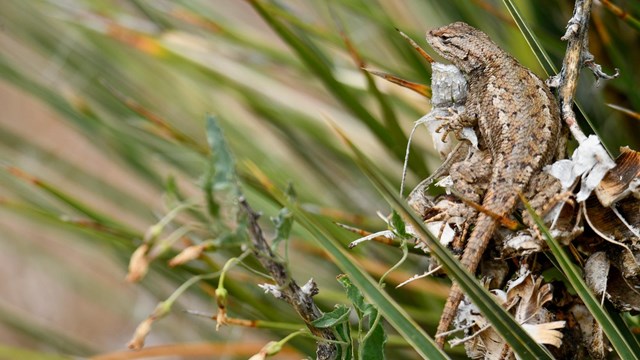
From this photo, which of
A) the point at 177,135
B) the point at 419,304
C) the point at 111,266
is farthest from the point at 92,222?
the point at 111,266

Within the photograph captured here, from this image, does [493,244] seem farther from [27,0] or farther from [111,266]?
[111,266]

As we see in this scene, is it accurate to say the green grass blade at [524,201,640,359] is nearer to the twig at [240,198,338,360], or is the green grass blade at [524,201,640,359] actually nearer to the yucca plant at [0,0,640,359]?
the yucca plant at [0,0,640,359]

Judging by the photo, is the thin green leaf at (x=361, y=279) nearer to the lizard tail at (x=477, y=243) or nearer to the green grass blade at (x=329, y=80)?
the lizard tail at (x=477, y=243)

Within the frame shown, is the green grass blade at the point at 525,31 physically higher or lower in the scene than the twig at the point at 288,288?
higher

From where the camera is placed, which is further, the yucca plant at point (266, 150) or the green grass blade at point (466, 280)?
the yucca plant at point (266, 150)

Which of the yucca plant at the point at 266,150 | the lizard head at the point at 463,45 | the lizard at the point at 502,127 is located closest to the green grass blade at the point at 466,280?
the yucca plant at the point at 266,150

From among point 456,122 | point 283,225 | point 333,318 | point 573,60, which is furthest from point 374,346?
point 573,60
